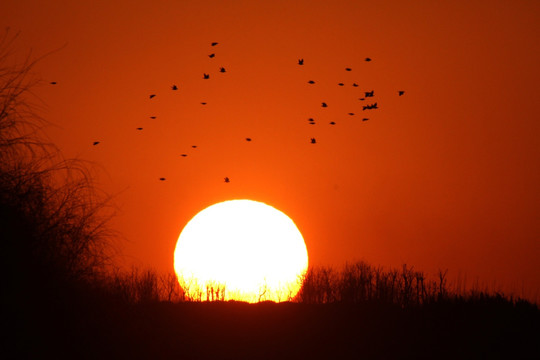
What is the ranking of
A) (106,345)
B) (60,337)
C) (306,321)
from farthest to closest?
(306,321)
(106,345)
(60,337)

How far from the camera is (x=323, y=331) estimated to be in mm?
22594

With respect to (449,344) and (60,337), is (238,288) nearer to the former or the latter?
(449,344)

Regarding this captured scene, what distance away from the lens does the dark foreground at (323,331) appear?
19.7 meters

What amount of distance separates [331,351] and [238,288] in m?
7.59

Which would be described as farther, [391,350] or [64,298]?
[391,350]

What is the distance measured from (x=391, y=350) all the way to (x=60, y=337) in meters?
11.8

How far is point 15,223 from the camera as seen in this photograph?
12016mm

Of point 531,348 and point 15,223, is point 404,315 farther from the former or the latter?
point 15,223

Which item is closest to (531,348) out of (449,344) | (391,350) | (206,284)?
(449,344)

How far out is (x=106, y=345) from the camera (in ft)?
49.0

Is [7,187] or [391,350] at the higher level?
[7,187]

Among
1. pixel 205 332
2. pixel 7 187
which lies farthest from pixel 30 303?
pixel 205 332

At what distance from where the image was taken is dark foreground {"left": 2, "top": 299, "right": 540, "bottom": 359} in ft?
64.6

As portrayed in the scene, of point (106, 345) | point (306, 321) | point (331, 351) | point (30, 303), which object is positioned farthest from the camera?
point (306, 321)
